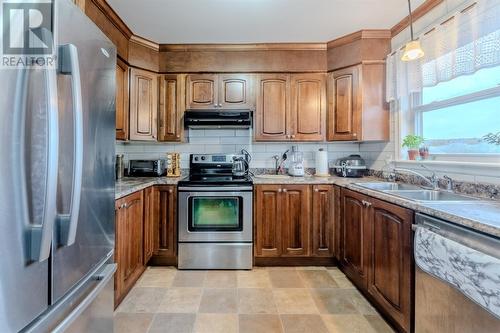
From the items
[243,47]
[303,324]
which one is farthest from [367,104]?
[303,324]

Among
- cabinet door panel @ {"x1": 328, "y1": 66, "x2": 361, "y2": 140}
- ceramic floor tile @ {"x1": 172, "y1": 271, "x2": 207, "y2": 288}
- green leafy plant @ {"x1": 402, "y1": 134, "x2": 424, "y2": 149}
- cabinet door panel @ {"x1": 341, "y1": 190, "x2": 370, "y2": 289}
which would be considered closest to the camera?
cabinet door panel @ {"x1": 341, "y1": 190, "x2": 370, "y2": 289}

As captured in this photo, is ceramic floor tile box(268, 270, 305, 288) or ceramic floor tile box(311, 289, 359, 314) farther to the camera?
ceramic floor tile box(268, 270, 305, 288)

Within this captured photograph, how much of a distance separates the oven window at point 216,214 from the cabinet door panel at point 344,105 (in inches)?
51.7

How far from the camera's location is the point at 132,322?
1.90 metres

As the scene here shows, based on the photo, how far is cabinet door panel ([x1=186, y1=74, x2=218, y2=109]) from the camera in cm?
308

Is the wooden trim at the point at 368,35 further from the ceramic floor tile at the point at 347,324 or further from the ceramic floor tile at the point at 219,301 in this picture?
the ceramic floor tile at the point at 219,301

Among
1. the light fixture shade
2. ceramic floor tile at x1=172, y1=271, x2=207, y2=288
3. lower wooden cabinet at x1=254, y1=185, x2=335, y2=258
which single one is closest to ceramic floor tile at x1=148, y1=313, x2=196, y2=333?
ceramic floor tile at x1=172, y1=271, x2=207, y2=288

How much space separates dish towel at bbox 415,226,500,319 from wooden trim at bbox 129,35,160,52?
298 cm

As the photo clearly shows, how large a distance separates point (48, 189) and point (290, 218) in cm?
230

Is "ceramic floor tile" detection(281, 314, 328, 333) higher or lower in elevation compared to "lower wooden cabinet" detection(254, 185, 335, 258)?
lower

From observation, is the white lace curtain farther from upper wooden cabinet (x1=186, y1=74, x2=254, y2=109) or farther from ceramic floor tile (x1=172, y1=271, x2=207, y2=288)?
ceramic floor tile (x1=172, y1=271, x2=207, y2=288)

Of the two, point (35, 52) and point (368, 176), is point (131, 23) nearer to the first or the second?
point (35, 52)

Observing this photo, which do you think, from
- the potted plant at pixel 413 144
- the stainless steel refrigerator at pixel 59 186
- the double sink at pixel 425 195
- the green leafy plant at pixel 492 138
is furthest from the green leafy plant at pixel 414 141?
the stainless steel refrigerator at pixel 59 186

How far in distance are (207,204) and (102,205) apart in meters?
1.59
